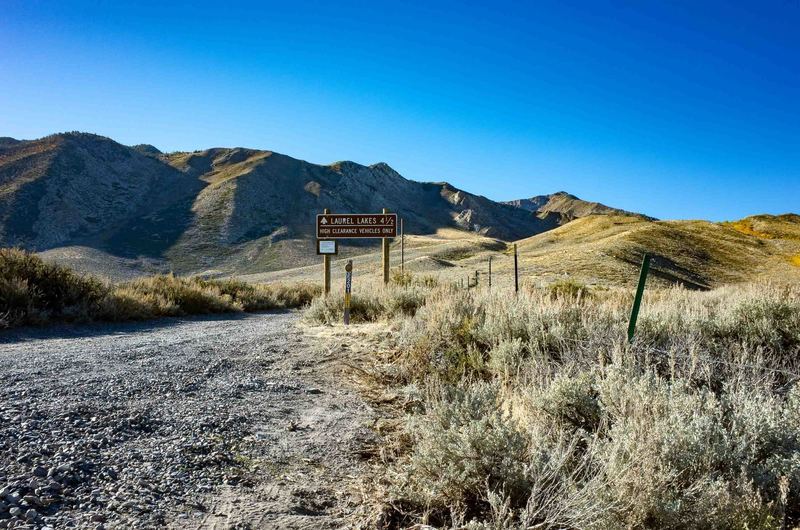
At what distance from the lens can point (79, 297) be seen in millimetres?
10617

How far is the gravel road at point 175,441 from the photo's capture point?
8.14 ft

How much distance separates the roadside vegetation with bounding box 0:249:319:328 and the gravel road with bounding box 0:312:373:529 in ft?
13.2

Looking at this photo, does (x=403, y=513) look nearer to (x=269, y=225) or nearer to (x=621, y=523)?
(x=621, y=523)

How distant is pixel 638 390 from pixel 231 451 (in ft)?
8.80

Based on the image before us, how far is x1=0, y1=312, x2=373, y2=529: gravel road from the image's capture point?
2480 millimetres

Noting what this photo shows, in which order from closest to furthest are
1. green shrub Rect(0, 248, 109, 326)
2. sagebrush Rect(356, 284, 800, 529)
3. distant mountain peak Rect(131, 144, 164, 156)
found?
sagebrush Rect(356, 284, 800, 529)
green shrub Rect(0, 248, 109, 326)
distant mountain peak Rect(131, 144, 164, 156)

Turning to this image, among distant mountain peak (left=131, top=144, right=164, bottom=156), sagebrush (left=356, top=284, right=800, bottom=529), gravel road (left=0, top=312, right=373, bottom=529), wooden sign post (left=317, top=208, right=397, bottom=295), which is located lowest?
gravel road (left=0, top=312, right=373, bottom=529)

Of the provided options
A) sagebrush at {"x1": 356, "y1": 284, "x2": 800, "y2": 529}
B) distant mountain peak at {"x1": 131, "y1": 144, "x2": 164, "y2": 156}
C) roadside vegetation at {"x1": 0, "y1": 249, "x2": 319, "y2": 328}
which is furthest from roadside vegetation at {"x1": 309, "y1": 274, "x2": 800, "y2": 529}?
distant mountain peak at {"x1": 131, "y1": 144, "x2": 164, "y2": 156}

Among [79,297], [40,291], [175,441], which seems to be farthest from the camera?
[79,297]

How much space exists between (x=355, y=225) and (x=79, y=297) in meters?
6.69

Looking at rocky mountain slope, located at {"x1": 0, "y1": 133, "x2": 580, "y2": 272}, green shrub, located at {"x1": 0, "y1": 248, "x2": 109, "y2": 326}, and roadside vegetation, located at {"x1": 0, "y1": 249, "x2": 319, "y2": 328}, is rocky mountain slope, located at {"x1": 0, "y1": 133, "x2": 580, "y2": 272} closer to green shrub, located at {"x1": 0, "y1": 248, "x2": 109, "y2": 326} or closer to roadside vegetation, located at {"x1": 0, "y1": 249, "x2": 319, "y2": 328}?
roadside vegetation, located at {"x1": 0, "y1": 249, "x2": 319, "y2": 328}

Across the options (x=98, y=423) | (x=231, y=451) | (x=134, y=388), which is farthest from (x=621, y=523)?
(x=134, y=388)

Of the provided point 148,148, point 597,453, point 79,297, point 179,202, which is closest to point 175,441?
point 597,453

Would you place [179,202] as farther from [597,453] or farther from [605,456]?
[605,456]
